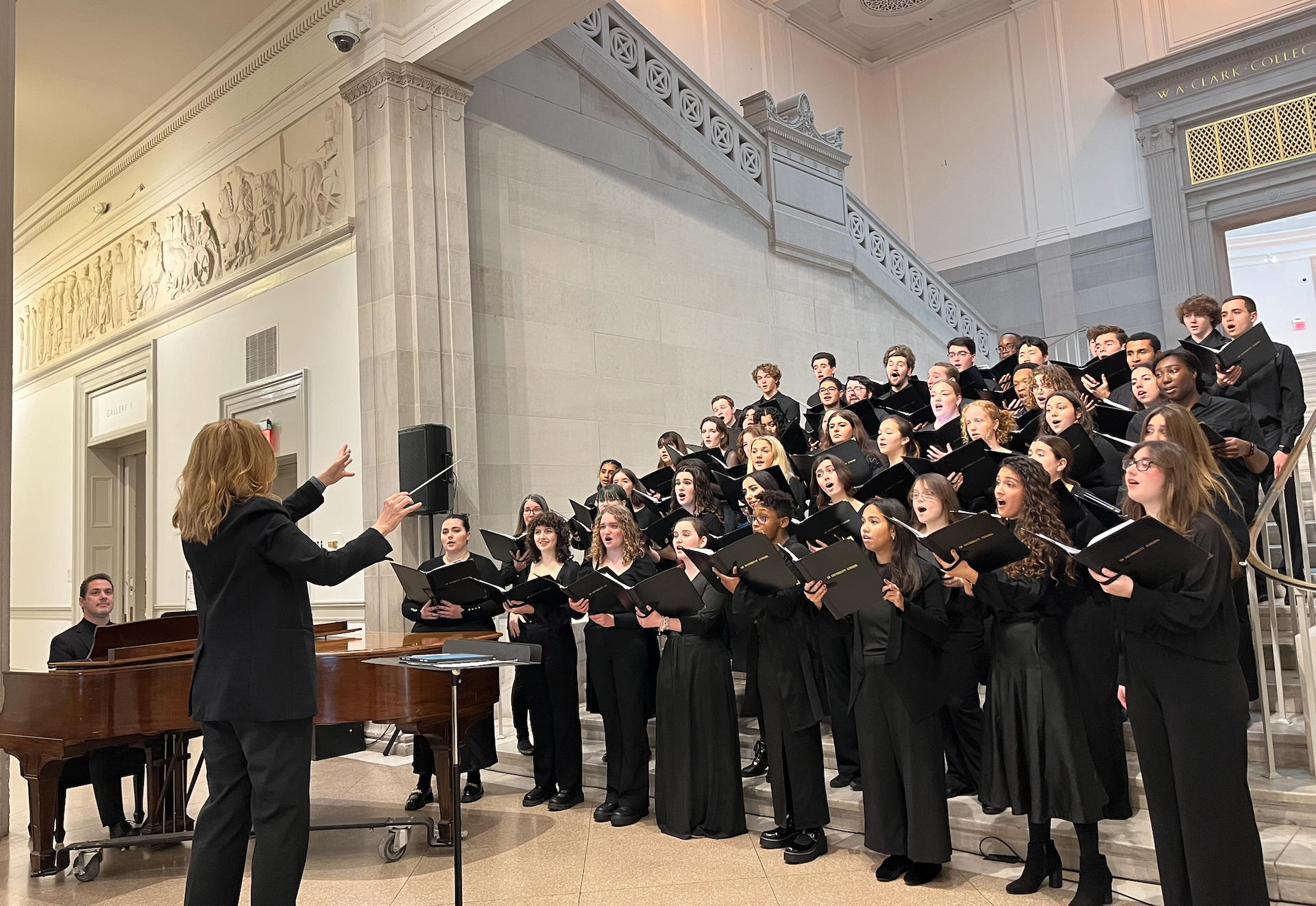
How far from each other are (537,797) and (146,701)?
210cm


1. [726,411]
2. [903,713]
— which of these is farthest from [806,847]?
[726,411]

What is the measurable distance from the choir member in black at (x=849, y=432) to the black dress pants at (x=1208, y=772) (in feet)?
9.98

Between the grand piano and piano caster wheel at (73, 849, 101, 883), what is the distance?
0.07m

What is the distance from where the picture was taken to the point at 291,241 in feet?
29.8

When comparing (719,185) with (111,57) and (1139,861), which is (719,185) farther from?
(1139,861)

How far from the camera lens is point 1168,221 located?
1341 centimetres

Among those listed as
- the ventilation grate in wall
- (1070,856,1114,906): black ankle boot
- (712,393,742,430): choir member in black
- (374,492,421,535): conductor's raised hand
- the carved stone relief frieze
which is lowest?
(1070,856,1114,906): black ankle boot

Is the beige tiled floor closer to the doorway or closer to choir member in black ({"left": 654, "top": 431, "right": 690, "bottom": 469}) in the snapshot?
choir member in black ({"left": 654, "top": 431, "right": 690, "bottom": 469})

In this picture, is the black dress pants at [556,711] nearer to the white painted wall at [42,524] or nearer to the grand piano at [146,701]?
the grand piano at [146,701]

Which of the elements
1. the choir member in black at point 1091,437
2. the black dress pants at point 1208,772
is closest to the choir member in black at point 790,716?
the choir member in black at point 1091,437

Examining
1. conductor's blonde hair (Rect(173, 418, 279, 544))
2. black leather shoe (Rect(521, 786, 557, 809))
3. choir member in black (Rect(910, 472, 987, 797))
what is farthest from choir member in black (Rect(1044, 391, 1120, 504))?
conductor's blonde hair (Rect(173, 418, 279, 544))

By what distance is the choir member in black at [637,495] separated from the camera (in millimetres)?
6773

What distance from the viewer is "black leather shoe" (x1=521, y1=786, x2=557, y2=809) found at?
5512 millimetres

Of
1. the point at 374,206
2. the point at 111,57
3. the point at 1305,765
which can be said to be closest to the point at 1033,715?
the point at 1305,765
